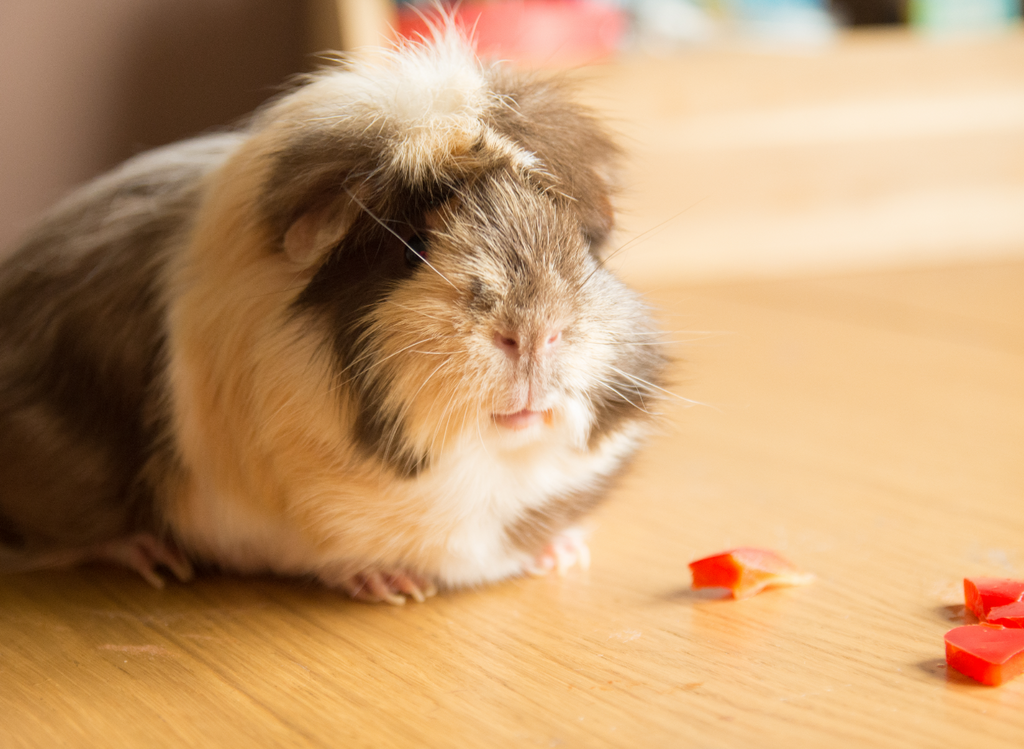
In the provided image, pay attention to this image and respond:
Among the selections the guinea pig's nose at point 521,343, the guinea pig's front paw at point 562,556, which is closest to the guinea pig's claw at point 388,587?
the guinea pig's front paw at point 562,556

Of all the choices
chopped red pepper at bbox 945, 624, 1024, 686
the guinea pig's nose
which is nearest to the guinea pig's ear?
the guinea pig's nose

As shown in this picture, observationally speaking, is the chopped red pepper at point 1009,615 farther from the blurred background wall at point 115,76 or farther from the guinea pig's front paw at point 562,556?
the blurred background wall at point 115,76

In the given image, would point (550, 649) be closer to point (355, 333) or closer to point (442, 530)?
point (442, 530)

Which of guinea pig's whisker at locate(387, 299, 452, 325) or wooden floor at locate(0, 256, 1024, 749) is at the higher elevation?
guinea pig's whisker at locate(387, 299, 452, 325)

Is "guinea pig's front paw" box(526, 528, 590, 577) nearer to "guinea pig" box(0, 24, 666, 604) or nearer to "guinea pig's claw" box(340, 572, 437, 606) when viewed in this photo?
"guinea pig" box(0, 24, 666, 604)

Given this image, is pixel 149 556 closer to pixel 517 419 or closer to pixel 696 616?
pixel 517 419

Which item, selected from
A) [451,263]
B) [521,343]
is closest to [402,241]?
[451,263]

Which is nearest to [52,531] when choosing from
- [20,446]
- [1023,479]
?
[20,446]
